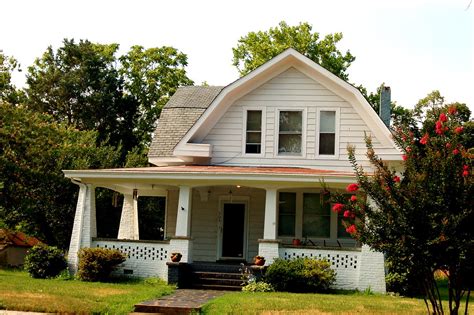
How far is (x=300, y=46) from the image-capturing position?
139ft

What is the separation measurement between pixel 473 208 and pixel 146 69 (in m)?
38.9

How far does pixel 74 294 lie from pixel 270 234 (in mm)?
5982

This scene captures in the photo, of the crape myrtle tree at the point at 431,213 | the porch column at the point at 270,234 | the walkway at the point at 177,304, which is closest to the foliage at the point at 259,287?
the porch column at the point at 270,234

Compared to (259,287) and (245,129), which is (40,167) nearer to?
(245,129)

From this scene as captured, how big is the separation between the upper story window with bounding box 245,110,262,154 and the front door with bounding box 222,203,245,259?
6.16 feet

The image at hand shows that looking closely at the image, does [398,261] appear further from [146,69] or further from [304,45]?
[146,69]

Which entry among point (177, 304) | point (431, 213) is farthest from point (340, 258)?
point (431, 213)

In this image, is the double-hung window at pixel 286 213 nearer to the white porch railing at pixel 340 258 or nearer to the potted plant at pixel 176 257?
the white porch railing at pixel 340 258

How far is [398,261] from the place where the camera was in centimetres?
1132

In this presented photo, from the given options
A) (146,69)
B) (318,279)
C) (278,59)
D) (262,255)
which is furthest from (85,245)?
(146,69)

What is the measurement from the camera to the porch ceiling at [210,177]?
18.5 meters

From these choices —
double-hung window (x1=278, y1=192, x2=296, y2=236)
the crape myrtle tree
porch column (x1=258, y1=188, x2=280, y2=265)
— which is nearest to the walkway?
porch column (x1=258, y1=188, x2=280, y2=265)

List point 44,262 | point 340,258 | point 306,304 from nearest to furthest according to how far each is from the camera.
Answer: point 306,304 < point 340,258 < point 44,262

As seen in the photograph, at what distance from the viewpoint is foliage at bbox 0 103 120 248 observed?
2523 cm
